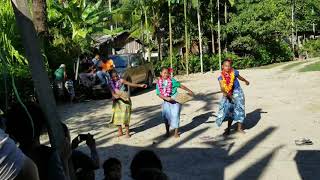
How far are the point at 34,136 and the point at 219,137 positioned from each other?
7670 mm

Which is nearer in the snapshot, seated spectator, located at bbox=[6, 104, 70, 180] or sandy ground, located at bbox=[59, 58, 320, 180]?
seated spectator, located at bbox=[6, 104, 70, 180]

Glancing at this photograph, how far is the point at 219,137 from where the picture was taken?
1009 cm

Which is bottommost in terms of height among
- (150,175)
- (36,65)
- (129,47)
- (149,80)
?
(149,80)

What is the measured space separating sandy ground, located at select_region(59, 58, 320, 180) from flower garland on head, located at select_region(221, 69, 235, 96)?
96cm

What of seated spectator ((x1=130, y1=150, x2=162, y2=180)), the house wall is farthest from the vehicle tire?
the house wall

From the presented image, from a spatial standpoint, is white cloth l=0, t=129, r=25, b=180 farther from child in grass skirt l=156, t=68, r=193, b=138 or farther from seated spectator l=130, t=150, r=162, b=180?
child in grass skirt l=156, t=68, r=193, b=138

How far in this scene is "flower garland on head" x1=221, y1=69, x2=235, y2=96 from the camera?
383 inches

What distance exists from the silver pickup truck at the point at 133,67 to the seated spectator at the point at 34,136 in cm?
1444

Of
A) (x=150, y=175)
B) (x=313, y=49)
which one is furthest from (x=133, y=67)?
(x=313, y=49)

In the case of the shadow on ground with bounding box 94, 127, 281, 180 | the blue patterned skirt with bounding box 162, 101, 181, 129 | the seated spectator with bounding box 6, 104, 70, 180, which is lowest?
the shadow on ground with bounding box 94, 127, 281, 180

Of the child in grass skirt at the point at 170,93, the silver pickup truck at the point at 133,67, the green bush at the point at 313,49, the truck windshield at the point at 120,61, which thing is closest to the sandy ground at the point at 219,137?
the child in grass skirt at the point at 170,93

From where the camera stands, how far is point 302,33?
4947 centimetres

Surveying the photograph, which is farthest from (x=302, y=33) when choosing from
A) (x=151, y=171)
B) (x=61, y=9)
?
(x=151, y=171)

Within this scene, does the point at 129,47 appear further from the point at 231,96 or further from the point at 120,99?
the point at 231,96
